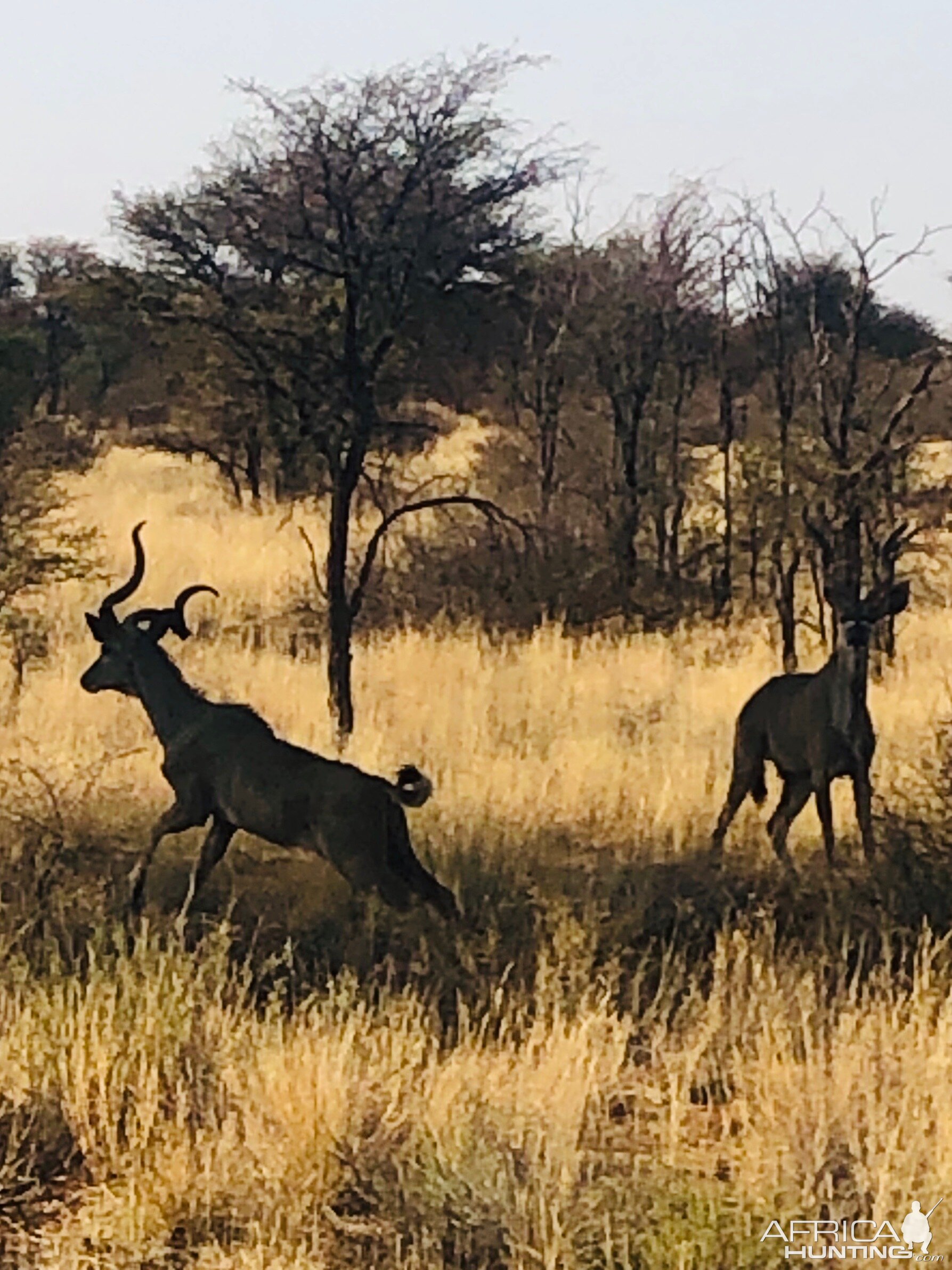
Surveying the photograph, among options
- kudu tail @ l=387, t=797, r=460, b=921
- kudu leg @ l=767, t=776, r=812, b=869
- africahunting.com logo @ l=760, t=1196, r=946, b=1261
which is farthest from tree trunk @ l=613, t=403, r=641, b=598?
africahunting.com logo @ l=760, t=1196, r=946, b=1261

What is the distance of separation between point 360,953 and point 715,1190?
254cm

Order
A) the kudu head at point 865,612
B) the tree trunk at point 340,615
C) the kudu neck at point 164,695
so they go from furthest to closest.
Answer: the tree trunk at point 340,615
the kudu head at point 865,612
the kudu neck at point 164,695

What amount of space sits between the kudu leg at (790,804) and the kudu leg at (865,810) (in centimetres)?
36

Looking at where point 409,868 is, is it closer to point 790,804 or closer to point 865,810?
point 865,810

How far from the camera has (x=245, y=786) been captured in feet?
23.6

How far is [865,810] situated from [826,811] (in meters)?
0.31

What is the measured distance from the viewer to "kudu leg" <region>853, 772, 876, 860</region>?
25.9 ft

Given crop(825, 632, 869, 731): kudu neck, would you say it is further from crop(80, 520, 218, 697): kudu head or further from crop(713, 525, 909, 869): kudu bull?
crop(80, 520, 218, 697): kudu head

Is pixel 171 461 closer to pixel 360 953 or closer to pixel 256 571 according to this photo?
pixel 256 571

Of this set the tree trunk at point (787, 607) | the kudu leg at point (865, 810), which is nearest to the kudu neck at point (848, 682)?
the kudu leg at point (865, 810)

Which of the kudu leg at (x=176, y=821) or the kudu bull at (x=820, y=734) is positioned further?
the kudu bull at (x=820, y=734)

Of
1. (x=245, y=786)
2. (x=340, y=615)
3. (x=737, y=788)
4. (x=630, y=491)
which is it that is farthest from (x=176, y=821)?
(x=630, y=491)

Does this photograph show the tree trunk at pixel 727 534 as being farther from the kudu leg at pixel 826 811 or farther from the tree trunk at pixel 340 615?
the kudu leg at pixel 826 811

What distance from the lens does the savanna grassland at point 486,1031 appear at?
4.36 metres
